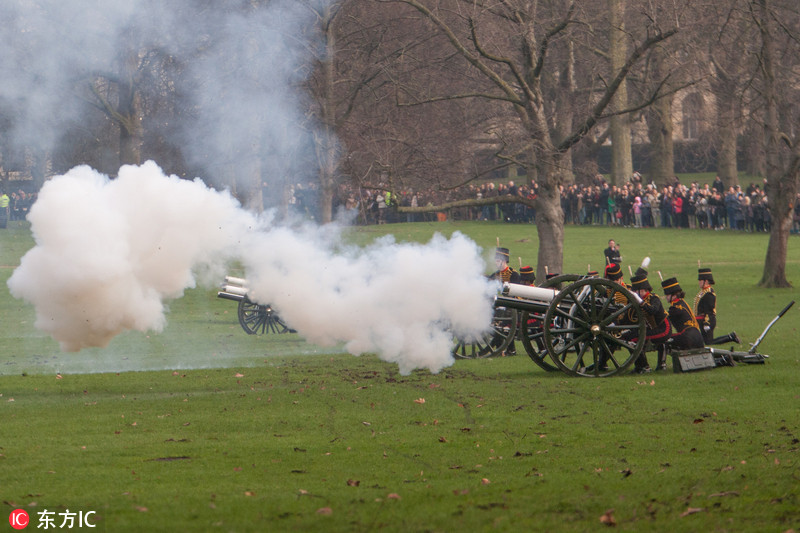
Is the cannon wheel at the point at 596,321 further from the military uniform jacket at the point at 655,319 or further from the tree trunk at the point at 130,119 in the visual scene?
the tree trunk at the point at 130,119

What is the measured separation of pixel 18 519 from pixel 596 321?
9.75 metres

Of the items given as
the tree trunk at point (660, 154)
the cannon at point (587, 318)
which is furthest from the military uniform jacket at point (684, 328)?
the tree trunk at point (660, 154)

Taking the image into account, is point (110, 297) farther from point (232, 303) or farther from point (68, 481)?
point (232, 303)

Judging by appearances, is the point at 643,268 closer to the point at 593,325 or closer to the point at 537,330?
the point at 537,330

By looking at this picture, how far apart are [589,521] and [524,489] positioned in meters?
1.10

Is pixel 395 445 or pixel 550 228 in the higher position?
pixel 550 228

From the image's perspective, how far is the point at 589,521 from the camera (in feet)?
24.2

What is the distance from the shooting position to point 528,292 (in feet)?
50.5

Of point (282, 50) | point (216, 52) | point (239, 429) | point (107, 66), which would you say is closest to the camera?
point (239, 429)

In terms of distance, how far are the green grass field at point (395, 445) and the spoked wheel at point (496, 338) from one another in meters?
0.47

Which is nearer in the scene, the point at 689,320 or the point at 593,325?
the point at 593,325

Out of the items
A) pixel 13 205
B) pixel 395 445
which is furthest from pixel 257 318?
pixel 13 205

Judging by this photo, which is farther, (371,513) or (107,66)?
(107,66)

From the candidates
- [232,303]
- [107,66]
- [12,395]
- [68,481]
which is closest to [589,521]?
[68,481]
